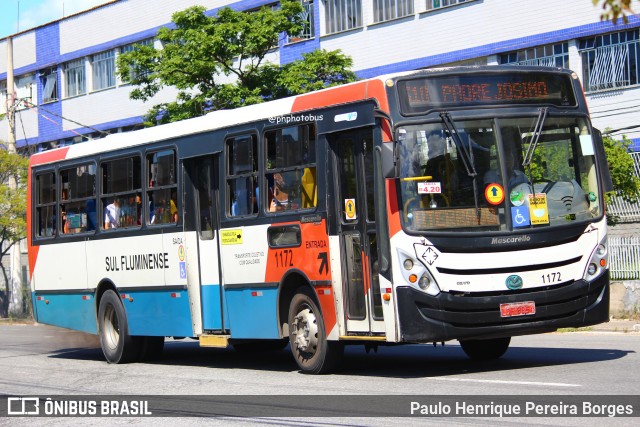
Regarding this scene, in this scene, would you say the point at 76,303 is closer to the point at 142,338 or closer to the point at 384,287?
the point at 142,338

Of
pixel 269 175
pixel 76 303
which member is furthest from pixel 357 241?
pixel 76 303

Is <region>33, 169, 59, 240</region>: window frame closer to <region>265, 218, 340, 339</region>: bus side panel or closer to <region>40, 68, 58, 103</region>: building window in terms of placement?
<region>265, 218, 340, 339</region>: bus side panel

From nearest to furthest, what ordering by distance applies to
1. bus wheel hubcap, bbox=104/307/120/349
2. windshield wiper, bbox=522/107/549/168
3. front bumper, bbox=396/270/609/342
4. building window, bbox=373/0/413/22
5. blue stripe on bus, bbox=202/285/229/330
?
front bumper, bbox=396/270/609/342
windshield wiper, bbox=522/107/549/168
blue stripe on bus, bbox=202/285/229/330
bus wheel hubcap, bbox=104/307/120/349
building window, bbox=373/0/413/22

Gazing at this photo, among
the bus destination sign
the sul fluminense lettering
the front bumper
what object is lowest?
the front bumper

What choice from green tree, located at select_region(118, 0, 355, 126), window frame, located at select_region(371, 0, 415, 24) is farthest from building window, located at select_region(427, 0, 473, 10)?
green tree, located at select_region(118, 0, 355, 126)

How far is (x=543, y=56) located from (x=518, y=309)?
19754 millimetres

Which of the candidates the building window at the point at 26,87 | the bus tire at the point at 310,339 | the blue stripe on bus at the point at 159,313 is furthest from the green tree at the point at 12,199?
the bus tire at the point at 310,339

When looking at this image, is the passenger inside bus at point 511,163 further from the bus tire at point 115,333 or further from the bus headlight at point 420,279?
the bus tire at point 115,333

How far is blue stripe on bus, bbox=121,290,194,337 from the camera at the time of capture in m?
15.9

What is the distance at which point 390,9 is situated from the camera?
115ft

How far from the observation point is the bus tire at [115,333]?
680 inches

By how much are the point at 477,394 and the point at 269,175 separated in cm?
467

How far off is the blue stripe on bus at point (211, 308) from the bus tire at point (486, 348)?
126 inches

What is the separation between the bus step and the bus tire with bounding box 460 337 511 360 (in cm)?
314
